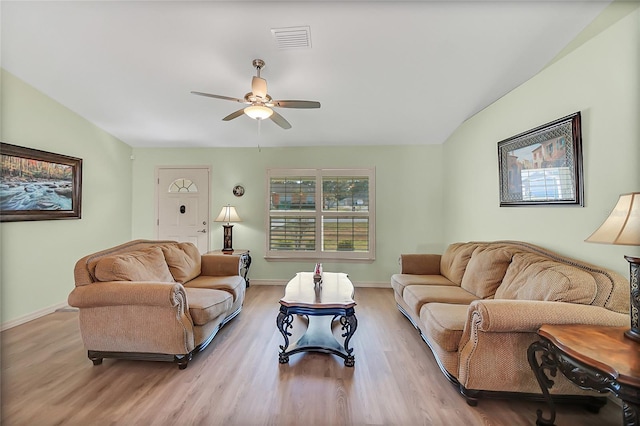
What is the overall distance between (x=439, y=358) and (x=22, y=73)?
488cm

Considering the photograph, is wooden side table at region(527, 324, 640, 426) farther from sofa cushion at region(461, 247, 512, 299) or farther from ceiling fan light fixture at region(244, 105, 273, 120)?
ceiling fan light fixture at region(244, 105, 273, 120)

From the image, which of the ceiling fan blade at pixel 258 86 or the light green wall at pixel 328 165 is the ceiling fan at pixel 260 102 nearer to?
the ceiling fan blade at pixel 258 86

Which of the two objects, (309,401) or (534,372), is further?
(309,401)

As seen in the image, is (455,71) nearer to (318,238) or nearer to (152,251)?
(318,238)

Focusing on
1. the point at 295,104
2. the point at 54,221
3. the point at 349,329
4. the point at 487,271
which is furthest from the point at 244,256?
the point at 487,271

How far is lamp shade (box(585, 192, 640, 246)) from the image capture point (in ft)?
4.67

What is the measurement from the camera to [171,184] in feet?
16.3

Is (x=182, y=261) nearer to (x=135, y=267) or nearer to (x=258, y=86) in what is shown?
(x=135, y=267)

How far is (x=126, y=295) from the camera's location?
213 centimetres

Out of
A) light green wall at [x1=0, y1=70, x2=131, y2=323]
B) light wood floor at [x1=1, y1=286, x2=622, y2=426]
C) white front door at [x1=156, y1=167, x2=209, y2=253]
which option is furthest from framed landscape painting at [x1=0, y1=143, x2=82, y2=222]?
light wood floor at [x1=1, y1=286, x2=622, y2=426]

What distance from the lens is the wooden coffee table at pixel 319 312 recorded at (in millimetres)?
2248

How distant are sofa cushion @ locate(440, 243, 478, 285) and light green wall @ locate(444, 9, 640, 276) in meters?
0.38

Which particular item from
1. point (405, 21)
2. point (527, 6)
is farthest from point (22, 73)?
point (527, 6)

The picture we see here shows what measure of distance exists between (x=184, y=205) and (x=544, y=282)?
196 inches
